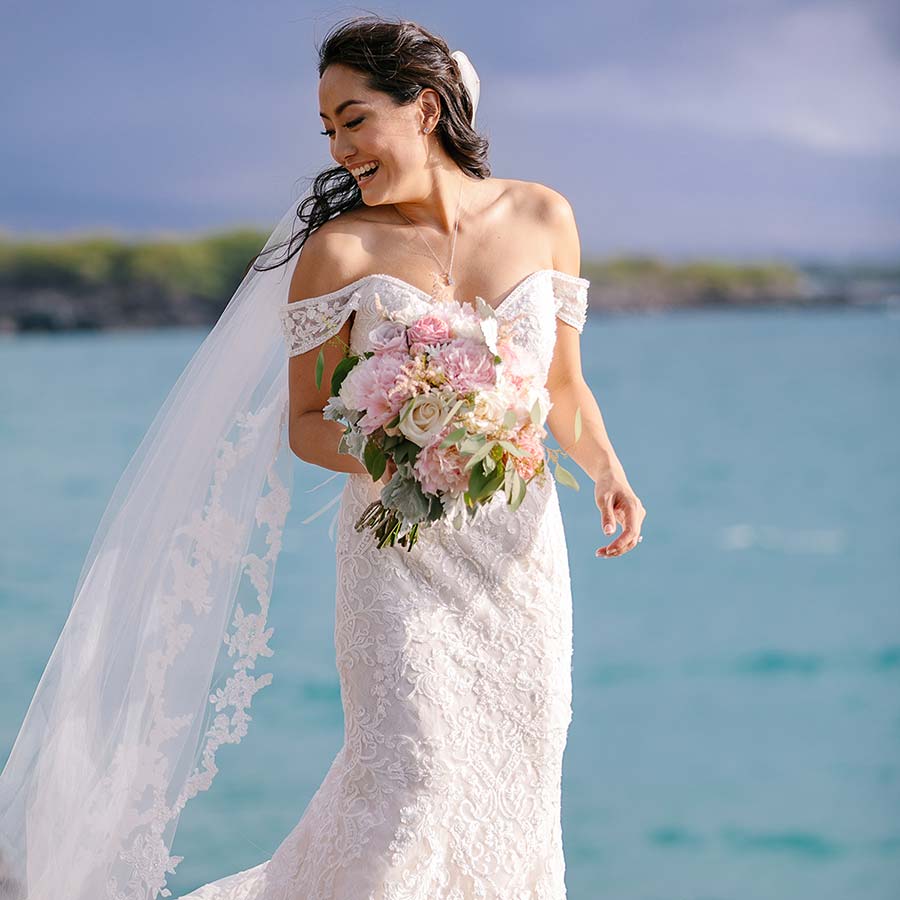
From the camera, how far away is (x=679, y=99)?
24594 mm

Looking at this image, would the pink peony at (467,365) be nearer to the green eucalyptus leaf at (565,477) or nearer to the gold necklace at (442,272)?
the green eucalyptus leaf at (565,477)

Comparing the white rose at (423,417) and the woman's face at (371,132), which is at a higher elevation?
the woman's face at (371,132)

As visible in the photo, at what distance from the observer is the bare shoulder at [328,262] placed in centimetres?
281

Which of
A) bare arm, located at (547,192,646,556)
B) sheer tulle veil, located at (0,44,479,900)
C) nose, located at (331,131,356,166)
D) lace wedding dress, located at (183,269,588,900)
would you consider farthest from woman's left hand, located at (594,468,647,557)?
nose, located at (331,131,356,166)

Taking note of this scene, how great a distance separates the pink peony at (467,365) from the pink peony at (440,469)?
0.30 ft

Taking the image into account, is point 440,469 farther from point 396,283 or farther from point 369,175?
point 369,175

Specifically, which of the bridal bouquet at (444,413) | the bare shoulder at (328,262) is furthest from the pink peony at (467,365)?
the bare shoulder at (328,262)

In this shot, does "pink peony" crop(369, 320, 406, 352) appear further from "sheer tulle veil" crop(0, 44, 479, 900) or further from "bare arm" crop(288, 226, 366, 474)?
"sheer tulle veil" crop(0, 44, 479, 900)

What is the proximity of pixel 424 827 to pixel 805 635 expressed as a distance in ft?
36.1

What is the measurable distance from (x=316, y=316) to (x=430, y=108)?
0.49 metres

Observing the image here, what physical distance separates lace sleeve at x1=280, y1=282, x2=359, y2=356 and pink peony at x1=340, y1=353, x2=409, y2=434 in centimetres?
36

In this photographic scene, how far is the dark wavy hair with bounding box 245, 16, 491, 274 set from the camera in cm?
274

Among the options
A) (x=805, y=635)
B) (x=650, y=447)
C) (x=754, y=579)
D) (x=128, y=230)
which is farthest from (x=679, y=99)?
(x=805, y=635)

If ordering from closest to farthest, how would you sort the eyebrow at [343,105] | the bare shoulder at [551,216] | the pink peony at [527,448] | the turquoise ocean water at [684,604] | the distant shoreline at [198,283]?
the pink peony at [527,448], the eyebrow at [343,105], the bare shoulder at [551,216], the turquoise ocean water at [684,604], the distant shoreline at [198,283]
